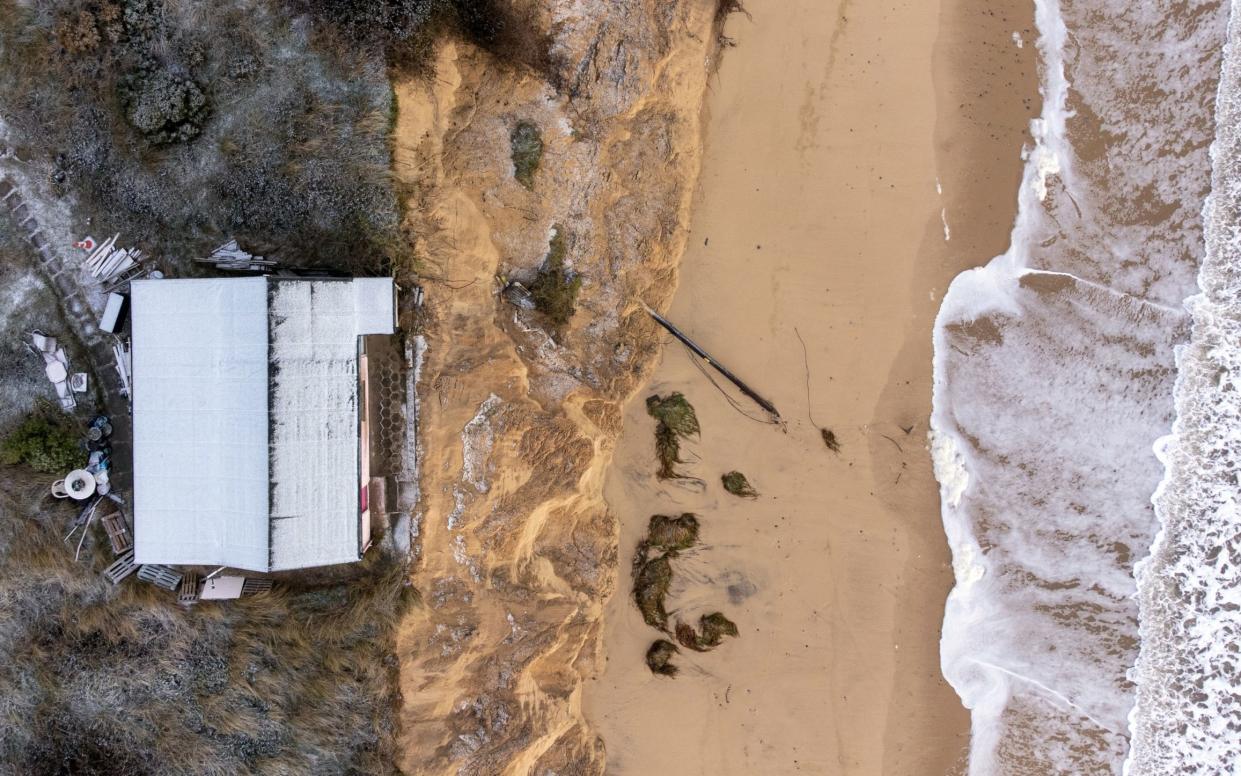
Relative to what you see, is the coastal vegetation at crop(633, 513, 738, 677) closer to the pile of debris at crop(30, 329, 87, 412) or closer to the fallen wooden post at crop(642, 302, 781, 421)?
the fallen wooden post at crop(642, 302, 781, 421)

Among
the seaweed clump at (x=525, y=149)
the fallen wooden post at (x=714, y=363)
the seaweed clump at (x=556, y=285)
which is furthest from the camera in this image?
the fallen wooden post at (x=714, y=363)

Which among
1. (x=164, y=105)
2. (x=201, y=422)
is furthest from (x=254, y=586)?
(x=164, y=105)

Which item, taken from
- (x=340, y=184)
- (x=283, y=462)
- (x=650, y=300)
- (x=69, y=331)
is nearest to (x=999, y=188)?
(x=650, y=300)

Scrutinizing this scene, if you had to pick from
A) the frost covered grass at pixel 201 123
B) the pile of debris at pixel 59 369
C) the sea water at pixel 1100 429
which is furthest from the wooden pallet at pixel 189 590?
the sea water at pixel 1100 429

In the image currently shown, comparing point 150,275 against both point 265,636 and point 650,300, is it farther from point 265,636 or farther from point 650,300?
point 650,300

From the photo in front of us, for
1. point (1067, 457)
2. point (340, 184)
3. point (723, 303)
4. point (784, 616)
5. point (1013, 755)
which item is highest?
point (340, 184)

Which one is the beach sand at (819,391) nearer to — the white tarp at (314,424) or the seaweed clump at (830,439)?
the seaweed clump at (830,439)

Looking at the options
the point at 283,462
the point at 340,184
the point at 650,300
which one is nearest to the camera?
the point at 283,462
